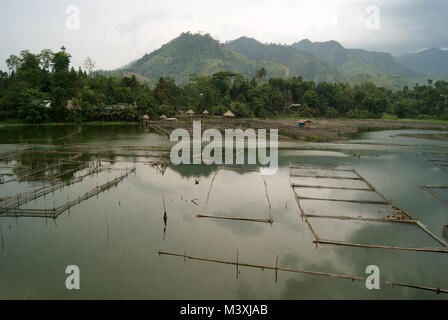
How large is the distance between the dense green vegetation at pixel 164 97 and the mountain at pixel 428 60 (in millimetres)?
136946

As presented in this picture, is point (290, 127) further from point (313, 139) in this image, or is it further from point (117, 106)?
point (117, 106)

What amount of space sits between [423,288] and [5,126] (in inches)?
1302

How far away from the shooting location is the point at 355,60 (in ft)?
433

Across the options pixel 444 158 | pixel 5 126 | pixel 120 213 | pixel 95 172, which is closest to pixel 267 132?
pixel 444 158

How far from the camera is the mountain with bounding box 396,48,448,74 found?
157 m

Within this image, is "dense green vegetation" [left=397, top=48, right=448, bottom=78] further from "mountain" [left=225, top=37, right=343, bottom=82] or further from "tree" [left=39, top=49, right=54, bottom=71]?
"tree" [left=39, top=49, right=54, bottom=71]

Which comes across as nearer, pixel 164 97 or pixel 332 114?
pixel 164 97

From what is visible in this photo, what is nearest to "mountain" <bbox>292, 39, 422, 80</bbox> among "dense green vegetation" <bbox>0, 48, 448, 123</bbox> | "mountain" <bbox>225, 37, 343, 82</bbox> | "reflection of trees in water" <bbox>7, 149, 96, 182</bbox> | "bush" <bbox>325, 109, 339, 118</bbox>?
"mountain" <bbox>225, 37, 343, 82</bbox>

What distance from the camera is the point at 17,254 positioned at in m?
7.12

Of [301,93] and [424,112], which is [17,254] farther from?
[424,112]

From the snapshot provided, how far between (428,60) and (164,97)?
178 metres

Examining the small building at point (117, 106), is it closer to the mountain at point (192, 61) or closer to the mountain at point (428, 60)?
the mountain at point (192, 61)

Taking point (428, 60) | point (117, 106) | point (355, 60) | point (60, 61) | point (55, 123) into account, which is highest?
point (428, 60)

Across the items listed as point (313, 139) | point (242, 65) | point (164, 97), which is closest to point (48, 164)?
point (313, 139)
